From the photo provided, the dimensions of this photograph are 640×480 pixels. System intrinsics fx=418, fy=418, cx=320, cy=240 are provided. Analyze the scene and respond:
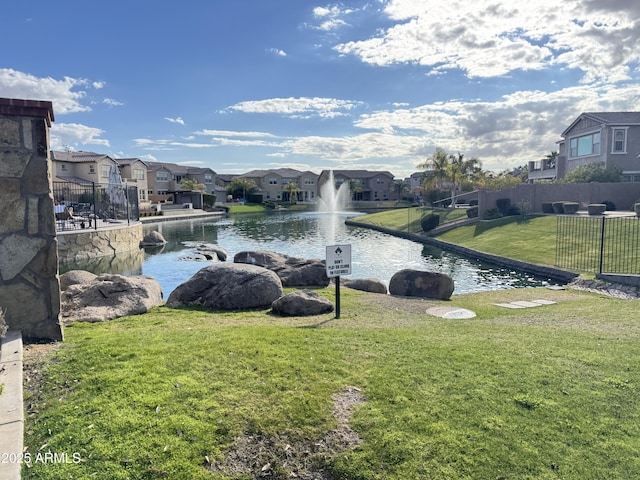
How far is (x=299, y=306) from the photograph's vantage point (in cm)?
844

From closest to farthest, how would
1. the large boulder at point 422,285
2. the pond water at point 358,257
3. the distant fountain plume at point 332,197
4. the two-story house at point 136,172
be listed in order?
the large boulder at point 422,285, the pond water at point 358,257, the two-story house at point 136,172, the distant fountain plume at point 332,197

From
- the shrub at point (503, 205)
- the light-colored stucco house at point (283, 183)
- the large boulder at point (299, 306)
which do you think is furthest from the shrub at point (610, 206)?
the light-colored stucco house at point (283, 183)

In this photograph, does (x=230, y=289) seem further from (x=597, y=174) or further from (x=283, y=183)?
(x=283, y=183)

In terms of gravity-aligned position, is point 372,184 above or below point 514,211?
above

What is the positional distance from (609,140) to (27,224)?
137 feet

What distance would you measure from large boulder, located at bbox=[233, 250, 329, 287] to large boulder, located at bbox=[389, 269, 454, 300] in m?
2.28

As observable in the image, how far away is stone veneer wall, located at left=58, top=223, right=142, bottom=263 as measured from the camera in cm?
2070

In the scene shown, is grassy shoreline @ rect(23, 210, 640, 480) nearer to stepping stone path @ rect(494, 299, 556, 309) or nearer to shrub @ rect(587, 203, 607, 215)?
stepping stone path @ rect(494, 299, 556, 309)

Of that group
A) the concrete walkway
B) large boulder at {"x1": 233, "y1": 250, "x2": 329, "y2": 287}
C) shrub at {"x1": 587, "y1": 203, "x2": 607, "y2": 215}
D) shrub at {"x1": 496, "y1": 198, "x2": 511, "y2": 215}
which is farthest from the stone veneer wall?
shrub at {"x1": 587, "y1": 203, "x2": 607, "y2": 215}

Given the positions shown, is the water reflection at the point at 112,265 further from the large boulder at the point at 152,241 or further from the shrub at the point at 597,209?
the shrub at the point at 597,209

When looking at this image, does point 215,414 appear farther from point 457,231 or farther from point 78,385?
point 457,231

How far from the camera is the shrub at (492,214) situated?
1256 inches

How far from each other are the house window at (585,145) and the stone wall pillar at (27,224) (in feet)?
140

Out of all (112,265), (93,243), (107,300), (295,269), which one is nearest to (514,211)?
(295,269)
